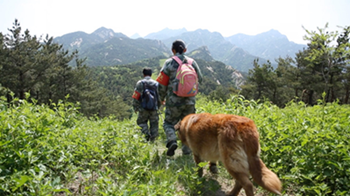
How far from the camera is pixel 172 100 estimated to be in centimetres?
372

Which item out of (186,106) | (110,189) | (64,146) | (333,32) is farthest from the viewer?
(333,32)

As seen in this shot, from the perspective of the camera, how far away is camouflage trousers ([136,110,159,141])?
5.27 meters

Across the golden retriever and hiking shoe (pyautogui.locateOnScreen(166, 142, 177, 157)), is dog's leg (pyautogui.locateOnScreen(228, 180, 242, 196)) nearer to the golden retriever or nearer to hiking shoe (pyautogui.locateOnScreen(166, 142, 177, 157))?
the golden retriever

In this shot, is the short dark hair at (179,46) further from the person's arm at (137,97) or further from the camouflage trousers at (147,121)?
the camouflage trousers at (147,121)

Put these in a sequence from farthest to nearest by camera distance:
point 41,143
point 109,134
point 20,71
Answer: point 20,71, point 109,134, point 41,143

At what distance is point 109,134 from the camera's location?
3.33 meters

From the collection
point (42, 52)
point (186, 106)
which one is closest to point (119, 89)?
point (42, 52)

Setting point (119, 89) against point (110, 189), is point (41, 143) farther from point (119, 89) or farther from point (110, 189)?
point (119, 89)

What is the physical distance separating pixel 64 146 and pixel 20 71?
25.4m

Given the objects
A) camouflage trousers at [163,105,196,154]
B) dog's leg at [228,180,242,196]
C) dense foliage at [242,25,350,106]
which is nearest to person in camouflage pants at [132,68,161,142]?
camouflage trousers at [163,105,196,154]

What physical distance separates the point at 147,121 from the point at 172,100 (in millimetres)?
1922

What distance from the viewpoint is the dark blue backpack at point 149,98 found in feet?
16.5

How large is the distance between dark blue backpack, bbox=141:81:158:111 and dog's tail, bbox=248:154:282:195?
3301 millimetres

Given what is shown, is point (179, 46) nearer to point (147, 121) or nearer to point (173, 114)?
point (173, 114)
